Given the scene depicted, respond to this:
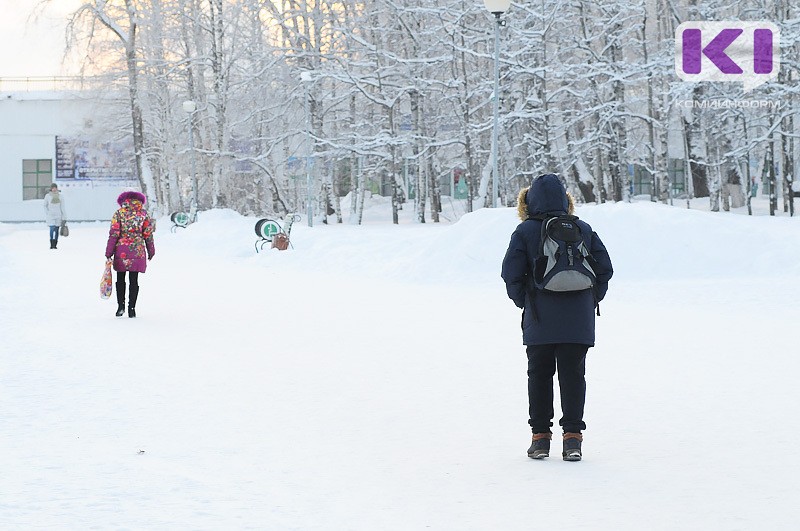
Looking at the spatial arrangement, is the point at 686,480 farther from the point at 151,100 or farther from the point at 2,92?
the point at 2,92

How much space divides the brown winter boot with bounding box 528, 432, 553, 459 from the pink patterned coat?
8.86 metres

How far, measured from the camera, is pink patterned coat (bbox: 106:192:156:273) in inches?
579

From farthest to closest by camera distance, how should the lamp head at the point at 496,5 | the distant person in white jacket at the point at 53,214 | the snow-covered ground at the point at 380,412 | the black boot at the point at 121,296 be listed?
the distant person in white jacket at the point at 53,214 → the lamp head at the point at 496,5 → the black boot at the point at 121,296 → the snow-covered ground at the point at 380,412

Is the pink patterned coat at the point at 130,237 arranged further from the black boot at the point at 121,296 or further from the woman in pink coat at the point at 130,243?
the black boot at the point at 121,296

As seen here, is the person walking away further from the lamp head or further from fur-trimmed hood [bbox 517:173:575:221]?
the lamp head

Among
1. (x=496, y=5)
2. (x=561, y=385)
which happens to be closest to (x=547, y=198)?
(x=561, y=385)

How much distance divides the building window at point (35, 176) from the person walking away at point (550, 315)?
79894 millimetres

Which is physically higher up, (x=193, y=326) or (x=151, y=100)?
(x=151, y=100)

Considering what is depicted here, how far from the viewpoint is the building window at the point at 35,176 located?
82750 mm

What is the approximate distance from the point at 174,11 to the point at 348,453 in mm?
45956

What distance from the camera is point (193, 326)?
1352cm

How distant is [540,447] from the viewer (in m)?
6.59

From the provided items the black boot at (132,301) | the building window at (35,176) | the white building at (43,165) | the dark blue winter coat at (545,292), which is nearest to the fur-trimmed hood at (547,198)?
the dark blue winter coat at (545,292)

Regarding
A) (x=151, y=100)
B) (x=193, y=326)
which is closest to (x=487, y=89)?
(x=151, y=100)
